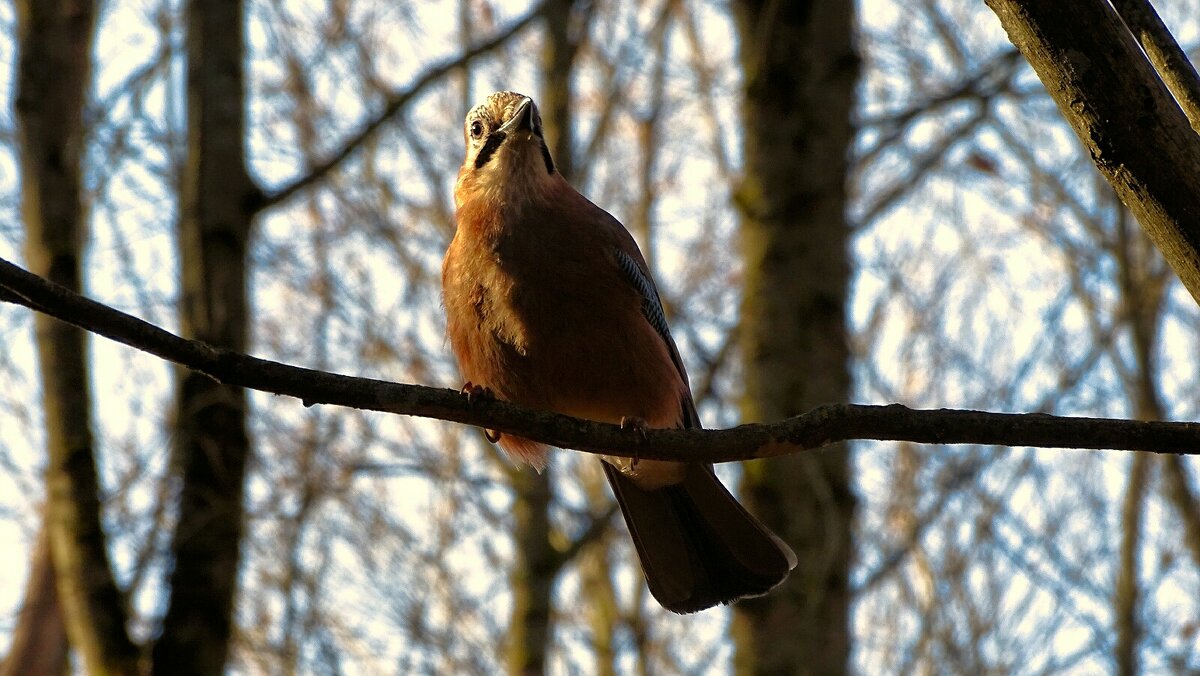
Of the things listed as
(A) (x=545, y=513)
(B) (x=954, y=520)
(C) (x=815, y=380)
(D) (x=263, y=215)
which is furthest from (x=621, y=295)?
(B) (x=954, y=520)

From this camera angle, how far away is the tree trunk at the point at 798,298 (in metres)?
5.83

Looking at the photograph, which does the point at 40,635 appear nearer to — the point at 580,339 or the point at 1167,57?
the point at 580,339

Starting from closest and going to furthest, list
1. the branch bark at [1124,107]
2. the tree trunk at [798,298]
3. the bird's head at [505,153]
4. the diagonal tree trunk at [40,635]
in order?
the branch bark at [1124,107] → the bird's head at [505,153] → the tree trunk at [798,298] → the diagonal tree trunk at [40,635]

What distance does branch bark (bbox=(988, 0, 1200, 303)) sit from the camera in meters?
2.52

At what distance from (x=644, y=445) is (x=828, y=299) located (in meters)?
3.21

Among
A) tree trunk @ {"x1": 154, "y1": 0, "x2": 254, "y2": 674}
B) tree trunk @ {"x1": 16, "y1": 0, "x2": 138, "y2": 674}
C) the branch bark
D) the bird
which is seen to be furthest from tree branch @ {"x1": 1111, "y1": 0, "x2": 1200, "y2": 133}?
tree trunk @ {"x1": 16, "y1": 0, "x2": 138, "y2": 674}

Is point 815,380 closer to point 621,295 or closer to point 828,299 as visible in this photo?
point 828,299

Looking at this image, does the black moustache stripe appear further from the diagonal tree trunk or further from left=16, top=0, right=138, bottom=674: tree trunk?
the diagonal tree trunk

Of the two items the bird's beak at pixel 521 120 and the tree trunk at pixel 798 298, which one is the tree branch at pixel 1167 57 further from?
the tree trunk at pixel 798 298

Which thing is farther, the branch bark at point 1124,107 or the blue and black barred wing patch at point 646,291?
the blue and black barred wing patch at point 646,291

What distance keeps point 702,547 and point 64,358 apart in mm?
2844

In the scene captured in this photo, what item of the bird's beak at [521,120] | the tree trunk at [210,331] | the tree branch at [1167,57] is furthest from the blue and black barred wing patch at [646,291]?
the tree branch at [1167,57]

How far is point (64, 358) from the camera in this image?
557 cm

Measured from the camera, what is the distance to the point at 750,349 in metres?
6.27
